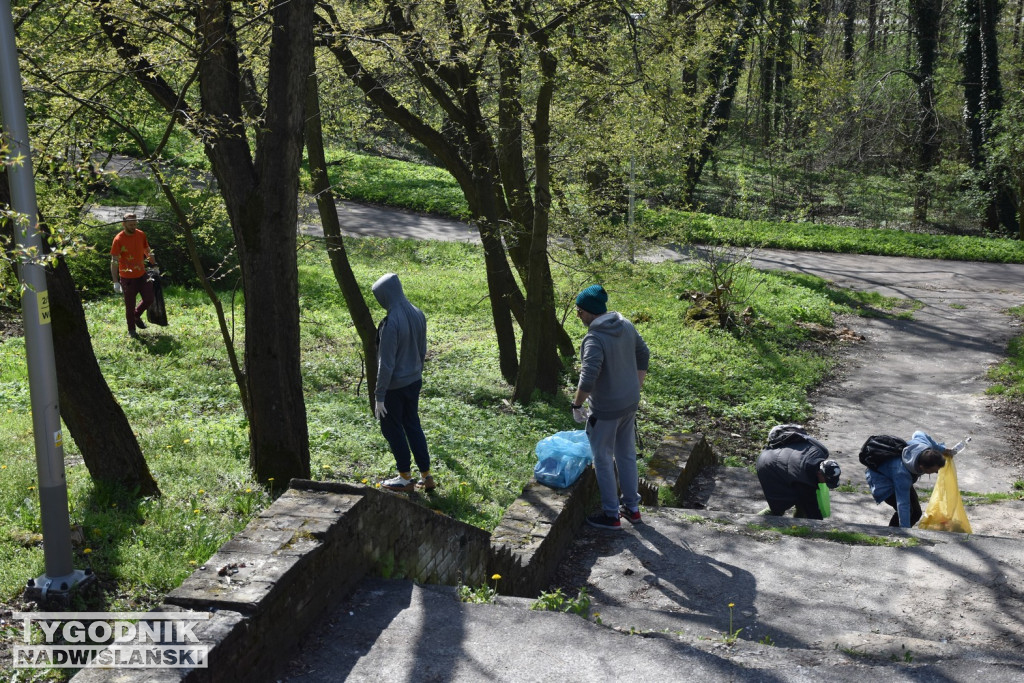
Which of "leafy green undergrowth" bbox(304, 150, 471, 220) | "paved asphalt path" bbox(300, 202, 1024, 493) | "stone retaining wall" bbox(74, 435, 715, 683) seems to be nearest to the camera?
"stone retaining wall" bbox(74, 435, 715, 683)

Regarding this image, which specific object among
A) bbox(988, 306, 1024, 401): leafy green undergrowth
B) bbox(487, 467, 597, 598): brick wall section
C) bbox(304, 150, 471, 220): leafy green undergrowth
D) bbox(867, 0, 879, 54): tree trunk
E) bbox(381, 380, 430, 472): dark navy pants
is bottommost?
bbox(988, 306, 1024, 401): leafy green undergrowth

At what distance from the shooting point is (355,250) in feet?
65.0

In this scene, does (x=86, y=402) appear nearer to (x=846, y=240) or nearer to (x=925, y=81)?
(x=846, y=240)

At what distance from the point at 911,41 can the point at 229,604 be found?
36.0 meters

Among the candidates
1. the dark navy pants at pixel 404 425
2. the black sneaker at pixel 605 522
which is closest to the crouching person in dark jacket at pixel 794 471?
the black sneaker at pixel 605 522

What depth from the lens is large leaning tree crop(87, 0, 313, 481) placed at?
6.05 meters

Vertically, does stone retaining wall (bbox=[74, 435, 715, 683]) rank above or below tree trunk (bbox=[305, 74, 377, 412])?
below

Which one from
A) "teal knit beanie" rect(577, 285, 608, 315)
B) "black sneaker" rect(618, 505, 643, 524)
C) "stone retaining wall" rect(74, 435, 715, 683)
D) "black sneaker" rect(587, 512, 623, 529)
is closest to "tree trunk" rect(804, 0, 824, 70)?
"teal knit beanie" rect(577, 285, 608, 315)

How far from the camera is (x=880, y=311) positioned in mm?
19172

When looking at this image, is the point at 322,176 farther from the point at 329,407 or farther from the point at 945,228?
the point at 945,228

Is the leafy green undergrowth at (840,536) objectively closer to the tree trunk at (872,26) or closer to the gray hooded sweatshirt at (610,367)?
the gray hooded sweatshirt at (610,367)

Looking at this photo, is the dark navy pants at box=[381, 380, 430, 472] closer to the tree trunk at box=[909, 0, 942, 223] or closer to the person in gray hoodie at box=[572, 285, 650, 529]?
the person in gray hoodie at box=[572, 285, 650, 529]

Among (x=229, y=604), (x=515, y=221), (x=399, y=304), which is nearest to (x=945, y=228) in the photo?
(x=515, y=221)

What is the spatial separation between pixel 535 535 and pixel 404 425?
1563 mm
